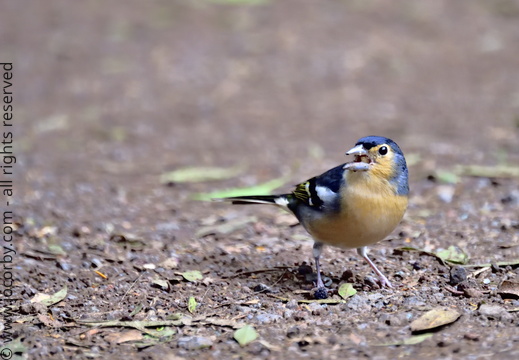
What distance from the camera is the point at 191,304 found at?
15.5 feet

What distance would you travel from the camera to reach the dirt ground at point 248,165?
4359 mm

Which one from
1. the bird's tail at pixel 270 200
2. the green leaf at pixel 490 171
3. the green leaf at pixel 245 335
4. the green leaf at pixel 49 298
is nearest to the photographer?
the green leaf at pixel 245 335

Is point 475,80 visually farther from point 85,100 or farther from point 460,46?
point 85,100

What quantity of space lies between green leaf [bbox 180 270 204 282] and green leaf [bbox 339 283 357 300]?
101 centimetres

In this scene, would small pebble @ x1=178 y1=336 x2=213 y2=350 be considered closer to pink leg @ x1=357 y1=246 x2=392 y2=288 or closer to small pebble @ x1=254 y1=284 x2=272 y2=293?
small pebble @ x1=254 y1=284 x2=272 y2=293

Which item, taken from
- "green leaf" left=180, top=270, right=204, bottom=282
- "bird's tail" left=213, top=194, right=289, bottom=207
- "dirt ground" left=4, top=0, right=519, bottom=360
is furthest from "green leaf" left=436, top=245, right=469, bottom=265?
"green leaf" left=180, top=270, right=204, bottom=282

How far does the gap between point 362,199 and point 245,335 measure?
1241 millimetres

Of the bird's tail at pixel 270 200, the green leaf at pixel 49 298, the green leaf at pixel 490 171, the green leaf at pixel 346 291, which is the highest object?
the bird's tail at pixel 270 200

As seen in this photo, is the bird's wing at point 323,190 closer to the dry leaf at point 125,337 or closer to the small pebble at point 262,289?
the small pebble at point 262,289

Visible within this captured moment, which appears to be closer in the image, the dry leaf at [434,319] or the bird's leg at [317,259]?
the dry leaf at [434,319]

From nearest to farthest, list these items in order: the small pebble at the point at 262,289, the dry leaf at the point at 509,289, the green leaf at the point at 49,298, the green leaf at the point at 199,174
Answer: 1. the dry leaf at the point at 509,289
2. the green leaf at the point at 49,298
3. the small pebble at the point at 262,289
4. the green leaf at the point at 199,174

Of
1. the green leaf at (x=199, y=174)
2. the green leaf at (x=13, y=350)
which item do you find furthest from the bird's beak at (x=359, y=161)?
the green leaf at (x=199, y=174)

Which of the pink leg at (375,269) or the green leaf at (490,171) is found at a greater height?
the green leaf at (490,171)

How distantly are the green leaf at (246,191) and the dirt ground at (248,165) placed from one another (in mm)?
138
